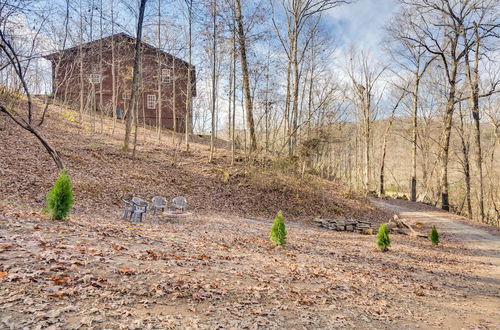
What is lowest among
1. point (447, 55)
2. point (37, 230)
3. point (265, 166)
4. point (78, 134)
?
point (37, 230)

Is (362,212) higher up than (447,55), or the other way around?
(447,55)

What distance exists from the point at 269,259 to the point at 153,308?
3607mm

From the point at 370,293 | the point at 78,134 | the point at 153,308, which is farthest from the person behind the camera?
the point at 78,134

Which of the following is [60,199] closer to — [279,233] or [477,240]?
[279,233]

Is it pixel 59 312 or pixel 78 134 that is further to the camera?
pixel 78 134

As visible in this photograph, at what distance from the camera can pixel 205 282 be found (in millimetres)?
4672

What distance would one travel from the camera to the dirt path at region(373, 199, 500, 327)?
6168mm

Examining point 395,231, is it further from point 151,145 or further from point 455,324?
point 151,145

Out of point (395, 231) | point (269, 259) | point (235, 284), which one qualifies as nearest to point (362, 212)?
point (395, 231)

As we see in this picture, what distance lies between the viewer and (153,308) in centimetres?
368

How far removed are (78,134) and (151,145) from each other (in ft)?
14.3

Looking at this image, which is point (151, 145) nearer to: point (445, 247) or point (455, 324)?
point (445, 247)

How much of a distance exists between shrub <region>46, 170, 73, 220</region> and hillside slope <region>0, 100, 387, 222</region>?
1.85 metres

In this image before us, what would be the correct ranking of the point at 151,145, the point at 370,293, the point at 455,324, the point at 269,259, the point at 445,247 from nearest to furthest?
the point at 455,324
the point at 370,293
the point at 269,259
the point at 445,247
the point at 151,145
